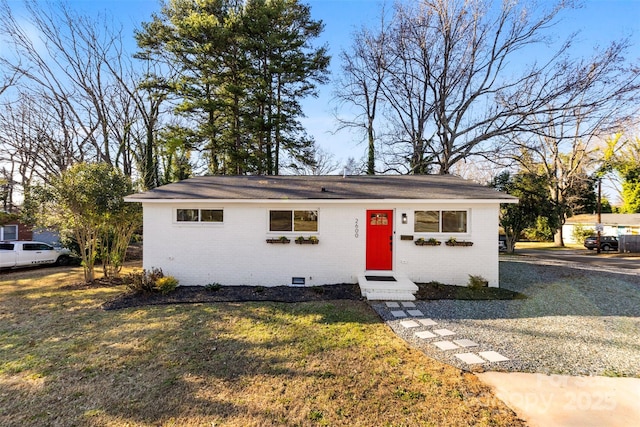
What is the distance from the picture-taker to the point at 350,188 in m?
9.45

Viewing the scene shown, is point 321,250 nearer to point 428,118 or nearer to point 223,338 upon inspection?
point 223,338

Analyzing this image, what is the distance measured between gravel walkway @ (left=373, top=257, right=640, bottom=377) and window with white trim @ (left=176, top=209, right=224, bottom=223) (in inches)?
209

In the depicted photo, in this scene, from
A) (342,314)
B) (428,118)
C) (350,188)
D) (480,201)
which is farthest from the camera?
(428,118)

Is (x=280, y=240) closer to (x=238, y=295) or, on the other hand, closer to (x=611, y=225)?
(x=238, y=295)

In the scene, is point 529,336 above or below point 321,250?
below

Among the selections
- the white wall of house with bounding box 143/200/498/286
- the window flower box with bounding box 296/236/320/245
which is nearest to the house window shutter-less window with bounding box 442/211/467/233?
the white wall of house with bounding box 143/200/498/286

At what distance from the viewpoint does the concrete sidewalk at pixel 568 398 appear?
2.82m

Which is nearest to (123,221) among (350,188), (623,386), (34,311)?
(34,311)

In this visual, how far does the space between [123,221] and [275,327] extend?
7456mm

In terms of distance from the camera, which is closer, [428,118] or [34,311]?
[34,311]

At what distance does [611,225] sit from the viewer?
87.7ft

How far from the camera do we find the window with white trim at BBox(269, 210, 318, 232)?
334 inches

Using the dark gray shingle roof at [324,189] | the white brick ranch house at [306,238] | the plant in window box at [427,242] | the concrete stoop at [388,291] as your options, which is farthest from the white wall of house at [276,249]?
the concrete stoop at [388,291]

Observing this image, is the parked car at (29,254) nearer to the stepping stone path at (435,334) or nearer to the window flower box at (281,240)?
the window flower box at (281,240)
